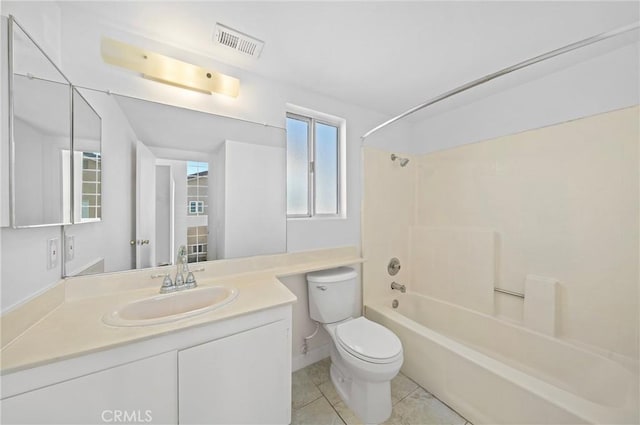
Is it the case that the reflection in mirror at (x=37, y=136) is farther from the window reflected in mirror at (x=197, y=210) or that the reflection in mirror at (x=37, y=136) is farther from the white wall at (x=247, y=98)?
the window reflected in mirror at (x=197, y=210)

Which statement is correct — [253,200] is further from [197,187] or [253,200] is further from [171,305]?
[171,305]

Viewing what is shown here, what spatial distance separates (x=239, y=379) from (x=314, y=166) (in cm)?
156

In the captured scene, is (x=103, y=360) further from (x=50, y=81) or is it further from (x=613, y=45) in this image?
(x=613, y=45)

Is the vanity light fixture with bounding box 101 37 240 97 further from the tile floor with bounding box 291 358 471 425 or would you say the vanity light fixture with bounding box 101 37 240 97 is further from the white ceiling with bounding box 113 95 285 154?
the tile floor with bounding box 291 358 471 425

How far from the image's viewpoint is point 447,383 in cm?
145

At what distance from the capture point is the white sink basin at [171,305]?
965 millimetres

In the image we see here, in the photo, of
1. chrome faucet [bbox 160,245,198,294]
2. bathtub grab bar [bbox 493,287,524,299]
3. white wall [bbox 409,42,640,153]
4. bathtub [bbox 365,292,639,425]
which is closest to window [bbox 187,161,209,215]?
chrome faucet [bbox 160,245,198,294]

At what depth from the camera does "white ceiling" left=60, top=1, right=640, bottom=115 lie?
1124 millimetres

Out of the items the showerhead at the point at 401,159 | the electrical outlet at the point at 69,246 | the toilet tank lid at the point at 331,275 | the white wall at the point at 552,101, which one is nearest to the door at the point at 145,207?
the electrical outlet at the point at 69,246

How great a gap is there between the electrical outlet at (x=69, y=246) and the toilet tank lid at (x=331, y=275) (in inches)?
52.2

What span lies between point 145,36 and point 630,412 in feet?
9.89

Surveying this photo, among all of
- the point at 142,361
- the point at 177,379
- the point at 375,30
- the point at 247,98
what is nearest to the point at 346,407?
the point at 177,379

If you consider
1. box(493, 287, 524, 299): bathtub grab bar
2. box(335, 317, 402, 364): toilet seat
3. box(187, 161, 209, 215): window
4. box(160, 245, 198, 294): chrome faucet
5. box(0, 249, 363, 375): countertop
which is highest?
box(187, 161, 209, 215): window

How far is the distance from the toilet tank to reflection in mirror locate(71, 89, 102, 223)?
4.37 feet
